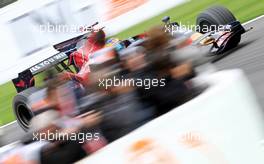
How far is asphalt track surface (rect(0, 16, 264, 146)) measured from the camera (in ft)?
25.7

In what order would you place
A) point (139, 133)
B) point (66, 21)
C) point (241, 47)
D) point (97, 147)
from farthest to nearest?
point (66, 21), point (241, 47), point (97, 147), point (139, 133)

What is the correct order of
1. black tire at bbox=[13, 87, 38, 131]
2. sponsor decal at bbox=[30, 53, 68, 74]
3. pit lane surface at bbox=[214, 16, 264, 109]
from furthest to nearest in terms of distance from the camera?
1. sponsor decal at bbox=[30, 53, 68, 74]
2. black tire at bbox=[13, 87, 38, 131]
3. pit lane surface at bbox=[214, 16, 264, 109]

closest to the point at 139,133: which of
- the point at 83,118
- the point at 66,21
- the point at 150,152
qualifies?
the point at 150,152

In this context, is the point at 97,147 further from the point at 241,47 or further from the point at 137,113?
the point at 241,47

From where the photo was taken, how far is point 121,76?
4.34m

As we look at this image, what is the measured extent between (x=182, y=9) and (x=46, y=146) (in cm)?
1149

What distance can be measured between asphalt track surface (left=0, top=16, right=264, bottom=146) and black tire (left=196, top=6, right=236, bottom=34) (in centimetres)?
55

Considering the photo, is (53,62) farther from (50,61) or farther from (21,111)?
(21,111)

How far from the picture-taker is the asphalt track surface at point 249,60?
25.7 feet

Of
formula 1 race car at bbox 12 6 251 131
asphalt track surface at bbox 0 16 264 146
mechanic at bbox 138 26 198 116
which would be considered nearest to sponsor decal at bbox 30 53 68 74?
formula 1 race car at bbox 12 6 251 131

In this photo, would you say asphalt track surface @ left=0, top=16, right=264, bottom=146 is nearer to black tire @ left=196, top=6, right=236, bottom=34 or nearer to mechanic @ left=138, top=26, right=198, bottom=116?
black tire @ left=196, top=6, right=236, bottom=34

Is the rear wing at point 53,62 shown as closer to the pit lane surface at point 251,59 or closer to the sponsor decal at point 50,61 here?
the sponsor decal at point 50,61

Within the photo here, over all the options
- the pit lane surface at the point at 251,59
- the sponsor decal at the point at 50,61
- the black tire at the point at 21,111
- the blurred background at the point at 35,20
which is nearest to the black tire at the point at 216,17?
the pit lane surface at the point at 251,59

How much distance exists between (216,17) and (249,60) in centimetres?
125
